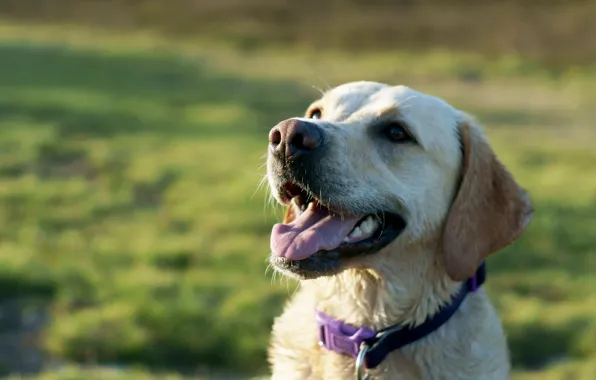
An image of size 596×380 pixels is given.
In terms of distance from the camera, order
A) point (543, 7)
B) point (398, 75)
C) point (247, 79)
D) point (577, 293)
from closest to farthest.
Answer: point (577, 293)
point (247, 79)
point (398, 75)
point (543, 7)

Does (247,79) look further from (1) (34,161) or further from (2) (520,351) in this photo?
(2) (520,351)

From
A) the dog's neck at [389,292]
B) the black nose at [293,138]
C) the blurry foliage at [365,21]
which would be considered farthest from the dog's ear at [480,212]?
the blurry foliage at [365,21]

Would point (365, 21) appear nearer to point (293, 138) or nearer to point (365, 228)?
point (365, 228)

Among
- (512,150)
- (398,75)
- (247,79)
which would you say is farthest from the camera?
(398,75)

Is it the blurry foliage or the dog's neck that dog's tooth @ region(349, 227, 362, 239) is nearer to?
the dog's neck

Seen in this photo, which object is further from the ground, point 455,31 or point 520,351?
point 455,31

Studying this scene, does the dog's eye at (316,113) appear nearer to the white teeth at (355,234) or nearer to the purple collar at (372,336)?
the white teeth at (355,234)

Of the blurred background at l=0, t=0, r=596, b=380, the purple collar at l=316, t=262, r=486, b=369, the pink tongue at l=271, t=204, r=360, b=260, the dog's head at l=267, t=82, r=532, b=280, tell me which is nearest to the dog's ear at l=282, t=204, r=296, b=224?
the dog's head at l=267, t=82, r=532, b=280

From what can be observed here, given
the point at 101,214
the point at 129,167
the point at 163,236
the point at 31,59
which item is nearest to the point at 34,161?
the point at 129,167

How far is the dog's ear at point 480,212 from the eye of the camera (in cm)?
393

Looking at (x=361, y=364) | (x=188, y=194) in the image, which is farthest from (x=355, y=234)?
(x=188, y=194)

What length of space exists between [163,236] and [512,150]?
8178mm

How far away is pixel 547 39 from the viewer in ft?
119

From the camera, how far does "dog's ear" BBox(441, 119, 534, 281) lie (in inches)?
155
